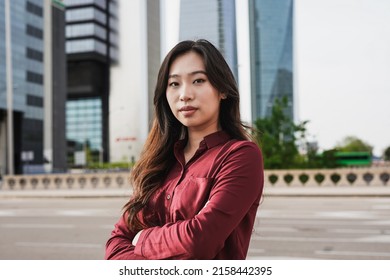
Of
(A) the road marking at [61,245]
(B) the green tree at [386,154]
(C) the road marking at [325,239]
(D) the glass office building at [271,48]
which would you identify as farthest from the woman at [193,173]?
(C) the road marking at [325,239]

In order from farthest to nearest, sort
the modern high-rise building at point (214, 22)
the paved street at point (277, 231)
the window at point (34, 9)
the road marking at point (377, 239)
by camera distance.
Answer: the road marking at point (377, 239) < the paved street at point (277, 231) < the window at point (34, 9) < the modern high-rise building at point (214, 22)

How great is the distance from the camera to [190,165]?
1.42 metres

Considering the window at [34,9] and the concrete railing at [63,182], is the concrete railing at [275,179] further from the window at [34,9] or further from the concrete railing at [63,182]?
the window at [34,9]

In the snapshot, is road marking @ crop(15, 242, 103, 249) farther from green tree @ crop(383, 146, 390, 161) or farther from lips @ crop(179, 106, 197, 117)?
lips @ crop(179, 106, 197, 117)

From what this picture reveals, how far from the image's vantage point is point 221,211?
1.24 m

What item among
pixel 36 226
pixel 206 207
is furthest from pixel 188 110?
pixel 36 226

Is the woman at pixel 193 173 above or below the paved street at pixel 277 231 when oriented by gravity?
above

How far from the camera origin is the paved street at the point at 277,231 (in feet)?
15.4

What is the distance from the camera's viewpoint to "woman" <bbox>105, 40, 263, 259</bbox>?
1266 millimetres

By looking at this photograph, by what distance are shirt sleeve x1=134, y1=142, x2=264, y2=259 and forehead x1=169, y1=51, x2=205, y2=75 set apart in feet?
0.88
